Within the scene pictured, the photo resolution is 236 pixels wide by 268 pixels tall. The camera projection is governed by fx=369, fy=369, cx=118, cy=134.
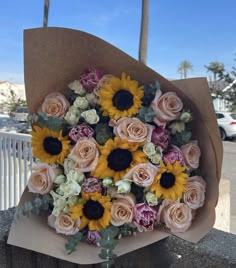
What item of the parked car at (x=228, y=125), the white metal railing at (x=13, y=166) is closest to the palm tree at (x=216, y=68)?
the parked car at (x=228, y=125)

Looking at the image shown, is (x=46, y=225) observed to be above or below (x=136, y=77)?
below

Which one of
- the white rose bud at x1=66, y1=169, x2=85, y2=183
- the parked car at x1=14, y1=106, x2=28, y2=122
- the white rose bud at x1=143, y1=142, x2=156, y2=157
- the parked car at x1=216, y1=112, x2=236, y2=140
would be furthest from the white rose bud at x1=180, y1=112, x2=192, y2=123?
the parked car at x1=216, y1=112, x2=236, y2=140

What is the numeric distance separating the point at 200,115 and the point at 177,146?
12 cm

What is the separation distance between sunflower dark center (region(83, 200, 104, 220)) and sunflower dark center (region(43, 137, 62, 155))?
0.20 metres

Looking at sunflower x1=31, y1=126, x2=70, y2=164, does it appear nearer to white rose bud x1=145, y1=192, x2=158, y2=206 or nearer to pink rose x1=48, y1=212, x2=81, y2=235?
pink rose x1=48, y1=212, x2=81, y2=235

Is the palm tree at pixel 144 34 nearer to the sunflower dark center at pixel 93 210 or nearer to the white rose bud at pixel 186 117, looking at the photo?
the white rose bud at pixel 186 117


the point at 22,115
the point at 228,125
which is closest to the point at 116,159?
the point at 22,115

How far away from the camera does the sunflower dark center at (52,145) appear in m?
1.22

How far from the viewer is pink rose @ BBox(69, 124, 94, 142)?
46.6 inches

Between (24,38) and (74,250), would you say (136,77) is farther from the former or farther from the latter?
(74,250)

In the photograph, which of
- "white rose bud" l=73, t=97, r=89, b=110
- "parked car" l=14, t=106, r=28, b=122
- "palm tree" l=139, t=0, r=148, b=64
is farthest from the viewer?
"palm tree" l=139, t=0, r=148, b=64

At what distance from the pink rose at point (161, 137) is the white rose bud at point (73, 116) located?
0.26 metres

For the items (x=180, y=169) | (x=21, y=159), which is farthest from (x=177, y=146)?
(x=21, y=159)

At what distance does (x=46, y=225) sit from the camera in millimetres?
1268
